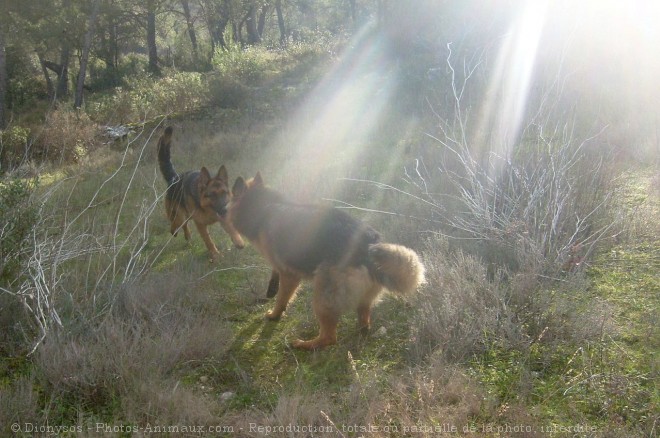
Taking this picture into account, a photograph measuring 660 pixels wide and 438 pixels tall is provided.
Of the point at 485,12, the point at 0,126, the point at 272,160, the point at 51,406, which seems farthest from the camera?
the point at 0,126

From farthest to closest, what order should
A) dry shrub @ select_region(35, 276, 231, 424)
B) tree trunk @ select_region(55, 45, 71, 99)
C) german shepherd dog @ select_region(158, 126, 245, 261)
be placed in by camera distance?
tree trunk @ select_region(55, 45, 71, 99) → german shepherd dog @ select_region(158, 126, 245, 261) → dry shrub @ select_region(35, 276, 231, 424)

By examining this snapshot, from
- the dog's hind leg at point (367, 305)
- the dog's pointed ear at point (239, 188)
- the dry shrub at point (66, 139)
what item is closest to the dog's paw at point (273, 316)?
the dog's hind leg at point (367, 305)

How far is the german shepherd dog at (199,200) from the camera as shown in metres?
6.52

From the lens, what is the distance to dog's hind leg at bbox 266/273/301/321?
4.67m

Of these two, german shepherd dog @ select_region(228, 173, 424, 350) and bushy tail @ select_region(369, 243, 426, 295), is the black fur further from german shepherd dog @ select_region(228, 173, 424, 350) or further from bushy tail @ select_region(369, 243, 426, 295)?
bushy tail @ select_region(369, 243, 426, 295)

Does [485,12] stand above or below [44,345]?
above

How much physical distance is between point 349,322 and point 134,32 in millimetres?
34079

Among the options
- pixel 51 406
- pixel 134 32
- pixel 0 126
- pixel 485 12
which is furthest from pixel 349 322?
pixel 134 32

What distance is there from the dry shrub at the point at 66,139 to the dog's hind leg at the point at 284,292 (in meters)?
10.8

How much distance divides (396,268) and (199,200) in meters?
3.81

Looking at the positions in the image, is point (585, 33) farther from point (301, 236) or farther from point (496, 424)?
point (496, 424)

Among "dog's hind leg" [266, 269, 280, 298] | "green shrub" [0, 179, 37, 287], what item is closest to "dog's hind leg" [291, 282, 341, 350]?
"dog's hind leg" [266, 269, 280, 298]

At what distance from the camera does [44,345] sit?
3.70 metres

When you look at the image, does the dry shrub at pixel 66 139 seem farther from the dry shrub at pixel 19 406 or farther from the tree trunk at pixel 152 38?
the tree trunk at pixel 152 38
